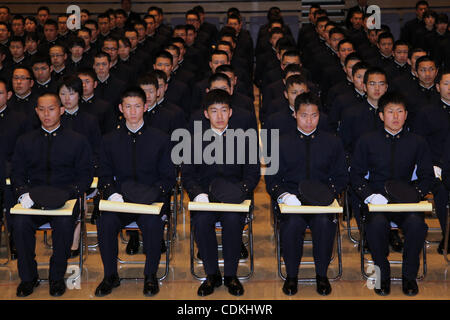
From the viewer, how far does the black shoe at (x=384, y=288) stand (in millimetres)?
4914

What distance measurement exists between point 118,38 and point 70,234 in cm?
508

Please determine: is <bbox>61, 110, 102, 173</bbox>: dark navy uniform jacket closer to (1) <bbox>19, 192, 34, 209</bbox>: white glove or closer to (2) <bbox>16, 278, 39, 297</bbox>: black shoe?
(1) <bbox>19, 192, 34, 209</bbox>: white glove

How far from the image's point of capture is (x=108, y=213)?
16.2 ft

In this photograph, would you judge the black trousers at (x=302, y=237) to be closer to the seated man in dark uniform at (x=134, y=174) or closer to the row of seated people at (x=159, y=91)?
the row of seated people at (x=159, y=91)

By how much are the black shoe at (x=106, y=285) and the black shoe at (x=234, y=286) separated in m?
0.91

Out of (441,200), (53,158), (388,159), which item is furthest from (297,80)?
(53,158)

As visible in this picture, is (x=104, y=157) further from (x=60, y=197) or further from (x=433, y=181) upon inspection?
(x=433, y=181)

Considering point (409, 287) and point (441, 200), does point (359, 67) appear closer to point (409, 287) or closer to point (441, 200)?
point (441, 200)

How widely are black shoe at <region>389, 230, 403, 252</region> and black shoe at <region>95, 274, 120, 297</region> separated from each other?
2.54m

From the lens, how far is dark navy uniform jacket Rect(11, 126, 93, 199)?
5312 millimetres

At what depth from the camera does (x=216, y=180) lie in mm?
5016

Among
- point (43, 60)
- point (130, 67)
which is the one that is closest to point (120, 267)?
point (43, 60)

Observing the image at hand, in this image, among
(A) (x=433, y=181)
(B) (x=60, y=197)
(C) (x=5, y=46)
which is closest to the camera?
(B) (x=60, y=197)

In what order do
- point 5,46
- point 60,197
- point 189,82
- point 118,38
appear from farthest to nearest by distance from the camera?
point 5,46, point 118,38, point 189,82, point 60,197
